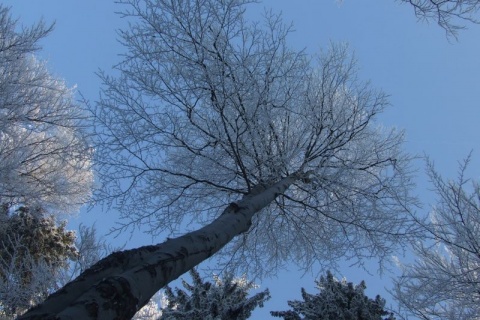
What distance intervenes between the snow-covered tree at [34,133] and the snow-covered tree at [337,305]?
412 cm

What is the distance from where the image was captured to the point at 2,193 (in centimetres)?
818

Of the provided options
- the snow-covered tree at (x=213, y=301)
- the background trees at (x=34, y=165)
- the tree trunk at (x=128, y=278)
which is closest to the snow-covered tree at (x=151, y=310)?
the snow-covered tree at (x=213, y=301)

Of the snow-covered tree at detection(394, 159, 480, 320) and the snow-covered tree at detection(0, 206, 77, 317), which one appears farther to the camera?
the snow-covered tree at detection(0, 206, 77, 317)

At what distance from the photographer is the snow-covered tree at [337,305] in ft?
24.6

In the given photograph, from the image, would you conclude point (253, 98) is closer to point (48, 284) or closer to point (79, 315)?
point (79, 315)

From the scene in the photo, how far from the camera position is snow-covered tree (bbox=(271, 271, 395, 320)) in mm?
7504

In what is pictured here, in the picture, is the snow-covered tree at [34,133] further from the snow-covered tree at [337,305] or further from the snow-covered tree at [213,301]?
the snow-covered tree at [337,305]

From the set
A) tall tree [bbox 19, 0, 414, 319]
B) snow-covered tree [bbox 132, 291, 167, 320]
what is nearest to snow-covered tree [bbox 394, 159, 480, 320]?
tall tree [bbox 19, 0, 414, 319]

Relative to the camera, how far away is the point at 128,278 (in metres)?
2.58

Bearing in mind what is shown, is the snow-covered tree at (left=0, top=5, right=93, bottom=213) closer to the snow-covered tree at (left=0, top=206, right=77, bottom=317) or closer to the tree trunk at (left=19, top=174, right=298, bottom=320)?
the snow-covered tree at (left=0, top=206, right=77, bottom=317)

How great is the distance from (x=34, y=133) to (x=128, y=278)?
7.64m

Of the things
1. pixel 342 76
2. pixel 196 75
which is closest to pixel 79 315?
pixel 196 75

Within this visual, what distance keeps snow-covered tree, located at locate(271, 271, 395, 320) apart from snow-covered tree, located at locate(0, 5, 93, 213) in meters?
4.12

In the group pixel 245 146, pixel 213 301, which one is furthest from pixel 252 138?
pixel 213 301
